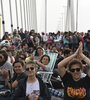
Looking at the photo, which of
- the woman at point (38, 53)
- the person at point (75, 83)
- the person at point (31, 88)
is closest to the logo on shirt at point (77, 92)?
the person at point (75, 83)

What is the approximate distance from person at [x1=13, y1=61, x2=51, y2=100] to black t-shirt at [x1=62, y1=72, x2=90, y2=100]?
297 millimetres

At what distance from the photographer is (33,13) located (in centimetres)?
2097

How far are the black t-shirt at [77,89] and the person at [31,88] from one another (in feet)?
A: 0.97

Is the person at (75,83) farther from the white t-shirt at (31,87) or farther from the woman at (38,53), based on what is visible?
the woman at (38,53)

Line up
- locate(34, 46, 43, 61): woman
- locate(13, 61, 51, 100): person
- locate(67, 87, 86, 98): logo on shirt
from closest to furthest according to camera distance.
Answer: locate(67, 87, 86, 98): logo on shirt < locate(13, 61, 51, 100): person < locate(34, 46, 43, 61): woman

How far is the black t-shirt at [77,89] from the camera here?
192 centimetres

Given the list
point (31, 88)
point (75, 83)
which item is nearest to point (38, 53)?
point (31, 88)

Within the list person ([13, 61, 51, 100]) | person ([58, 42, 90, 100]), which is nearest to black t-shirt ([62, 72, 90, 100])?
person ([58, 42, 90, 100])

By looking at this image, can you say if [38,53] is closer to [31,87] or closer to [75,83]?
[31,87]

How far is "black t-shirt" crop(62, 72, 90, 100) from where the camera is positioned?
1.92 meters

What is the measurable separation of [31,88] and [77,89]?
1.77 ft

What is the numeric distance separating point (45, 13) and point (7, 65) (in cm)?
1403

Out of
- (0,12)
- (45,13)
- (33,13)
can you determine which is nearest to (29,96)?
(0,12)

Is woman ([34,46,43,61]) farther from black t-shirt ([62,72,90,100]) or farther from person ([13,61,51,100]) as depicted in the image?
black t-shirt ([62,72,90,100])
